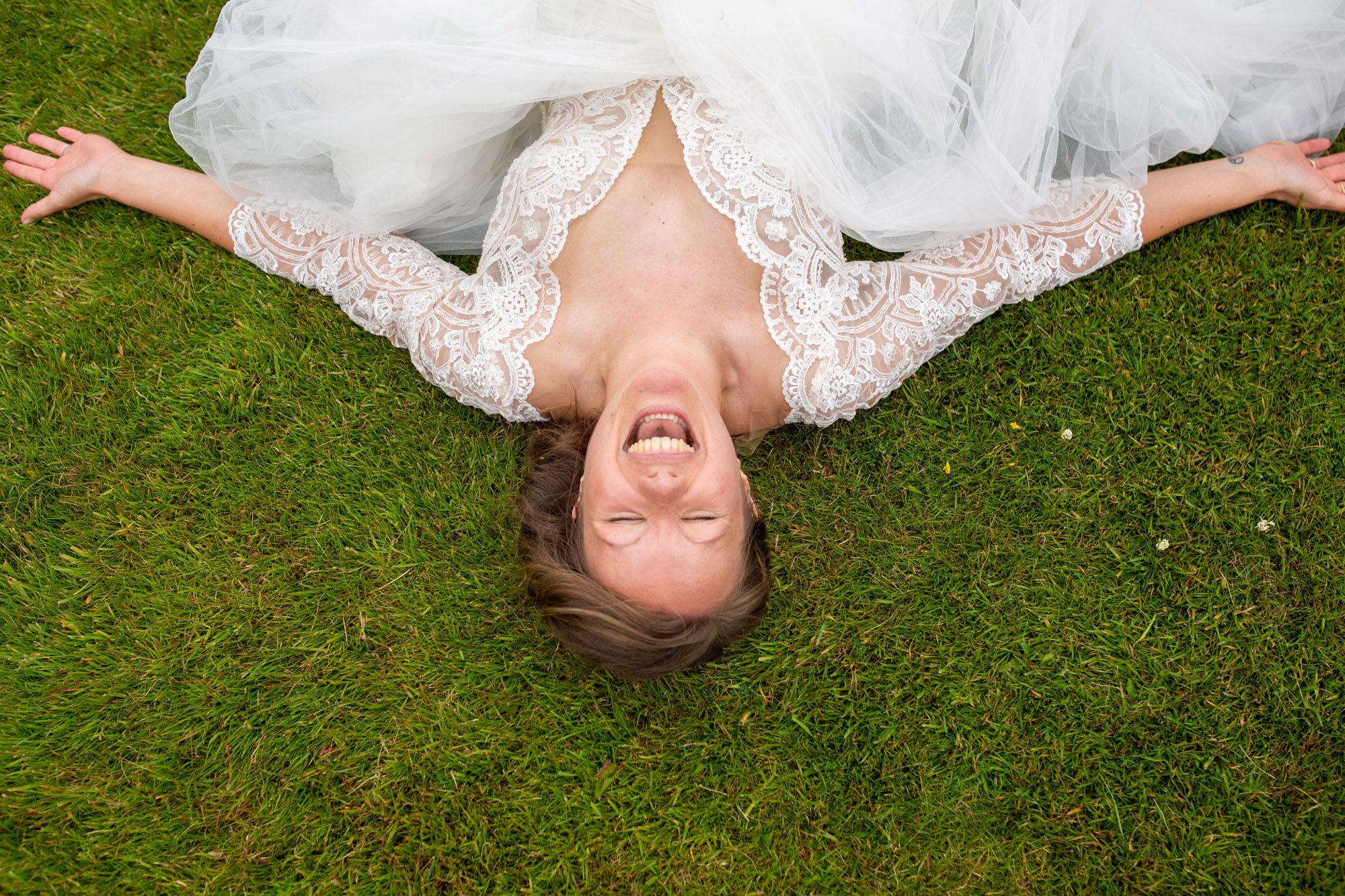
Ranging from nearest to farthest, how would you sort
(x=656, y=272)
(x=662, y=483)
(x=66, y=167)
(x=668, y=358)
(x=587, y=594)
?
(x=662, y=483) → (x=587, y=594) → (x=668, y=358) → (x=656, y=272) → (x=66, y=167)

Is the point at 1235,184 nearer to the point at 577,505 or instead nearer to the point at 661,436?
the point at 661,436

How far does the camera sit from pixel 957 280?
11.8ft

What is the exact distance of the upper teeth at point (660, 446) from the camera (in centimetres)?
302

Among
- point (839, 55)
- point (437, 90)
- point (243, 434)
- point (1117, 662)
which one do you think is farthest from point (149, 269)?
point (1117, 662)

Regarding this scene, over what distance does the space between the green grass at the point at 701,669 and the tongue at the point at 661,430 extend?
919 mm

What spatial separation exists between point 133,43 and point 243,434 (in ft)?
7.33

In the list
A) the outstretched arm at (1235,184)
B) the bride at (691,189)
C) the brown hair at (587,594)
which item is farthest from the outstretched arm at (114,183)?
the outstretched arm at (1235,184)

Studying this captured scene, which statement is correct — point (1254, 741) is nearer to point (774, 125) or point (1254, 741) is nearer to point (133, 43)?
point (774, 125)

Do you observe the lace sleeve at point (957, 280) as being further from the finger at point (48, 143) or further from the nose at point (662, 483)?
the finger at point (48, 143)

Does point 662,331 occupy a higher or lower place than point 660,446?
higher

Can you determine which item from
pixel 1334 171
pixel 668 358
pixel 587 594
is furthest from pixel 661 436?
pixel 1334 171

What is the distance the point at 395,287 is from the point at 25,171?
86.5 inches

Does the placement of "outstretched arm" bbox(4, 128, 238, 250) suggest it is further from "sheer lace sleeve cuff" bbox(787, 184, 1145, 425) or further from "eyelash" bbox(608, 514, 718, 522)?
"sheer lace sleeve cuff" bbox(787, 184, 1145, 425)

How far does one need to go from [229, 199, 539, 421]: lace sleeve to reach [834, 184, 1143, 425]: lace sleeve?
1.49m
